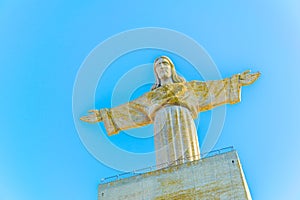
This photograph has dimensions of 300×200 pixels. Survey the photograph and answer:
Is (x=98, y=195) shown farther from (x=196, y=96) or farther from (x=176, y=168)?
(x=196, y=96)

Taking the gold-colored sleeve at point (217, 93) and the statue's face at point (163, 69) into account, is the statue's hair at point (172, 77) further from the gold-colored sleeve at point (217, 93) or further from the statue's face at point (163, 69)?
the gold-colored sleeve at point (217, 93)

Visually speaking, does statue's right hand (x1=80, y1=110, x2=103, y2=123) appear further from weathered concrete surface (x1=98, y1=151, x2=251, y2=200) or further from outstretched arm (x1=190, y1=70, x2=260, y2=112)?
weathered concrete surface (x1=98, y1=151, x2=251, y2=200)

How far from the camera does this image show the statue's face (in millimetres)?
18219

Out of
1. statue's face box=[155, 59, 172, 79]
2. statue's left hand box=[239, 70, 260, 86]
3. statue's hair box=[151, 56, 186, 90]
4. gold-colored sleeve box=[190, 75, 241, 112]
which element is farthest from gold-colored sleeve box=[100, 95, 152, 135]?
statue's left hand box=[239, 70, 260, 86]

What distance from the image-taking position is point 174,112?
16.4m

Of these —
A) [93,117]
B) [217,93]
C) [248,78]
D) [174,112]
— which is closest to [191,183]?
[174,112]

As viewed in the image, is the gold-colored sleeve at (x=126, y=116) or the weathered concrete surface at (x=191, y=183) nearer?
the weathered concrete surface at (x=191, y=183)

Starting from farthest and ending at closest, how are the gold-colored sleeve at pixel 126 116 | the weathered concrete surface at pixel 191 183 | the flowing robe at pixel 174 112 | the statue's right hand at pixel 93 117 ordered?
1. the statue's right hand at pixel 93 117
2. the gold-colored sleeve at pixel 126 116
3. the flowing robe at pixel 174 112
4. the weathered concrete surface at pixel 191 183

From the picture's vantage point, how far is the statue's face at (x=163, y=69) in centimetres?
1822

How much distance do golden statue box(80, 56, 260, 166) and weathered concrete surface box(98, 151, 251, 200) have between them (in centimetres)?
207

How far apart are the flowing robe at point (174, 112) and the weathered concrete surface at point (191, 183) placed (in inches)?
52.5

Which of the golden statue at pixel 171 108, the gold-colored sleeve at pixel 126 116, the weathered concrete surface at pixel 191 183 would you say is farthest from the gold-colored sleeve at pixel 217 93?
the weathered concrete surface at pixel 191 183

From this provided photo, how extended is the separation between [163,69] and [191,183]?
21.2 feet

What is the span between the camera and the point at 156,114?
16922 mm
